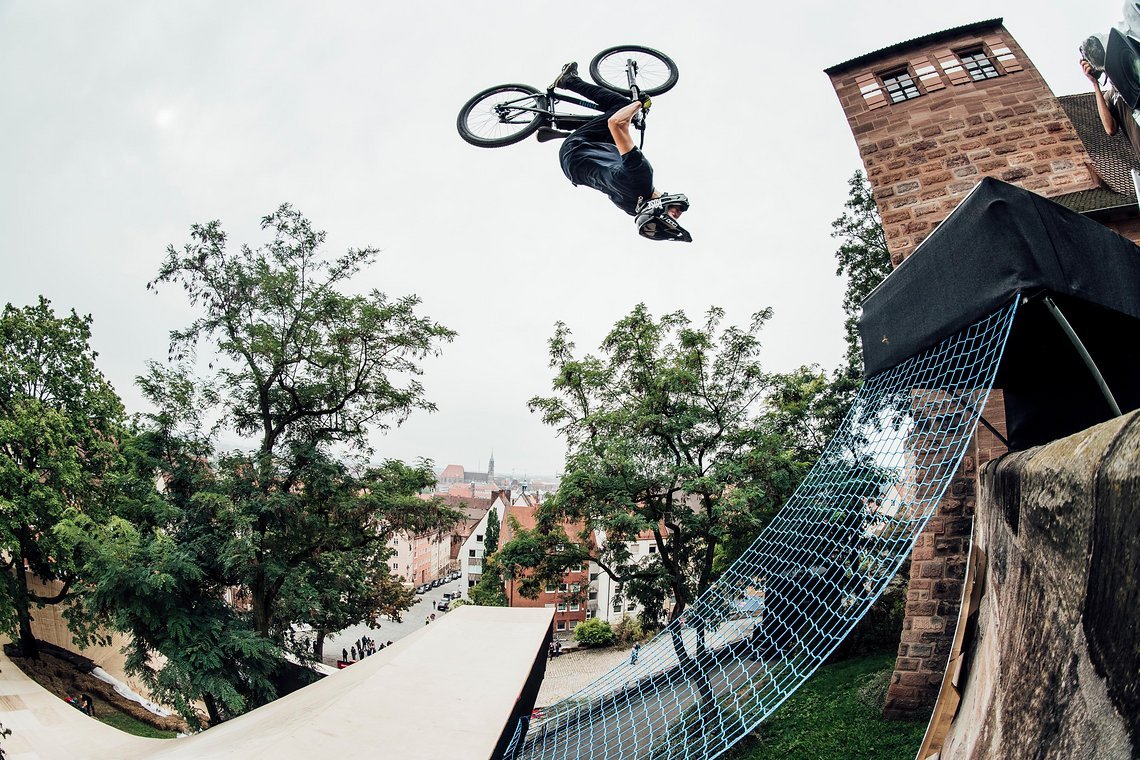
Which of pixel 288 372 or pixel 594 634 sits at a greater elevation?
pixel 288 372

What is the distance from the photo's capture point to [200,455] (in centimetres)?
977

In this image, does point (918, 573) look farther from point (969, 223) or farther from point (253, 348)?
point (253, 348)

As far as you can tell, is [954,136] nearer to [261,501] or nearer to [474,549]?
[261,501]

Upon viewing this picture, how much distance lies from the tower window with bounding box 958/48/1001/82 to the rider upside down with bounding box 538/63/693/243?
17.6 ft

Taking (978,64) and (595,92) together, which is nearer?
(595,92)

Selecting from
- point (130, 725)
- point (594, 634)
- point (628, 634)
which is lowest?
point (628, 634)

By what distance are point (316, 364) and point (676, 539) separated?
708 centimetres

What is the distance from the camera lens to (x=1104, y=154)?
7582mm

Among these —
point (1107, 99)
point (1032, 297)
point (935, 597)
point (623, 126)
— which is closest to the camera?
point (1032, 297)

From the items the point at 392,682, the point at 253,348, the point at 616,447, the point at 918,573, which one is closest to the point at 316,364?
the point at 253,348

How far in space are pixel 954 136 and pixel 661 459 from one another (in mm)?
5710

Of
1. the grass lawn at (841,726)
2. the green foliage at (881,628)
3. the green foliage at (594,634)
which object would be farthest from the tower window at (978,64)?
the green foliage at (594,634)

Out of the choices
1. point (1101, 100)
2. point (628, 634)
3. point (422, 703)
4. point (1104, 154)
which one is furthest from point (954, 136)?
point (628, 634)

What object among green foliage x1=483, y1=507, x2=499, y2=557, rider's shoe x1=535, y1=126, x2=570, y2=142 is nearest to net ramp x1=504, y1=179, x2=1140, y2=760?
rider's shoe x1=535, y1=126, x2=570, y2=142
